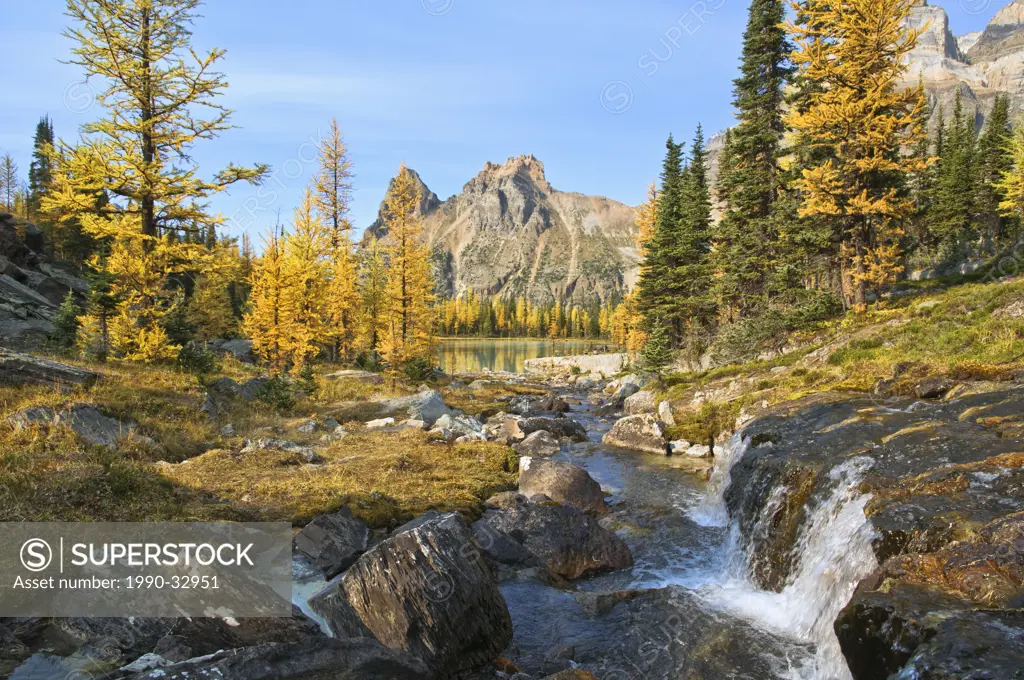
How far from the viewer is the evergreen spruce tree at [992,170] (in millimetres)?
55906

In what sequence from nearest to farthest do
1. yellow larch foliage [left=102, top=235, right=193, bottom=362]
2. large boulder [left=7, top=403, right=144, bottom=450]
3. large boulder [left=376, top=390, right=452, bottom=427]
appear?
1. large boulder [left=7, top=403, right=144, bottom=450]
2. yellow larch foliage [left=102, top=235, right=193, bottom=362]
3. large boulder [left=376, top=390, right=452, bottom=427]

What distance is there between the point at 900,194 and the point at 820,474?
75.2 ft

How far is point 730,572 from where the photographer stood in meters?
9.84

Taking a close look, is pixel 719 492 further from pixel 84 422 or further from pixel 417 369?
pixel 417 369

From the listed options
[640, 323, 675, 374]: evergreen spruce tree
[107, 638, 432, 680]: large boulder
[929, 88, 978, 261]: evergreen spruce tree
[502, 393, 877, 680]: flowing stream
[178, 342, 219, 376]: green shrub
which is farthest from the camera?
[929, 88, 978, 261]: evergreen spruce tree

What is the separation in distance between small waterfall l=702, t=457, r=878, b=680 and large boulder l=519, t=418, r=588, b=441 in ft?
40.4

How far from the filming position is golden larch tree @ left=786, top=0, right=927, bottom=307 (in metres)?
22.5

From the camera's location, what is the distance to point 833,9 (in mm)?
23281

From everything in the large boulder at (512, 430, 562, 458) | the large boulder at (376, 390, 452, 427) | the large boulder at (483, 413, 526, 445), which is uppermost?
the large boulder at (376, 390, 452, 427)

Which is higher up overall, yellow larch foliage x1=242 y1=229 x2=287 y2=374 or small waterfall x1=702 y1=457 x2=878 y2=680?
yellow larch foliage x1=242 y1=229 x2=287 y2=374

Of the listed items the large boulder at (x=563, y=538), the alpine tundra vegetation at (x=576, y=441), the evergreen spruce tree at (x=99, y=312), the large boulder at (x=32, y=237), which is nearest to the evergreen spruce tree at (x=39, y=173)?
the large boulder at (x=32, y=237)

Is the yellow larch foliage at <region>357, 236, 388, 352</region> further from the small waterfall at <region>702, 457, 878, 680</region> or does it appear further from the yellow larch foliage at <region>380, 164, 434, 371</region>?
the small waterfall at <region>702, 457, 878, 680</region>

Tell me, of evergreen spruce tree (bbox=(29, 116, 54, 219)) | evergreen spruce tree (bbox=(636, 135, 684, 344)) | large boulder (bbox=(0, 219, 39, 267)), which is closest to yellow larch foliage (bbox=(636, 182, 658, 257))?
evergreen spruce tree (bbox=(636, 135, 684, 344))

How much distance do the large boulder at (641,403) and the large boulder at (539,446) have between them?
270 inches
